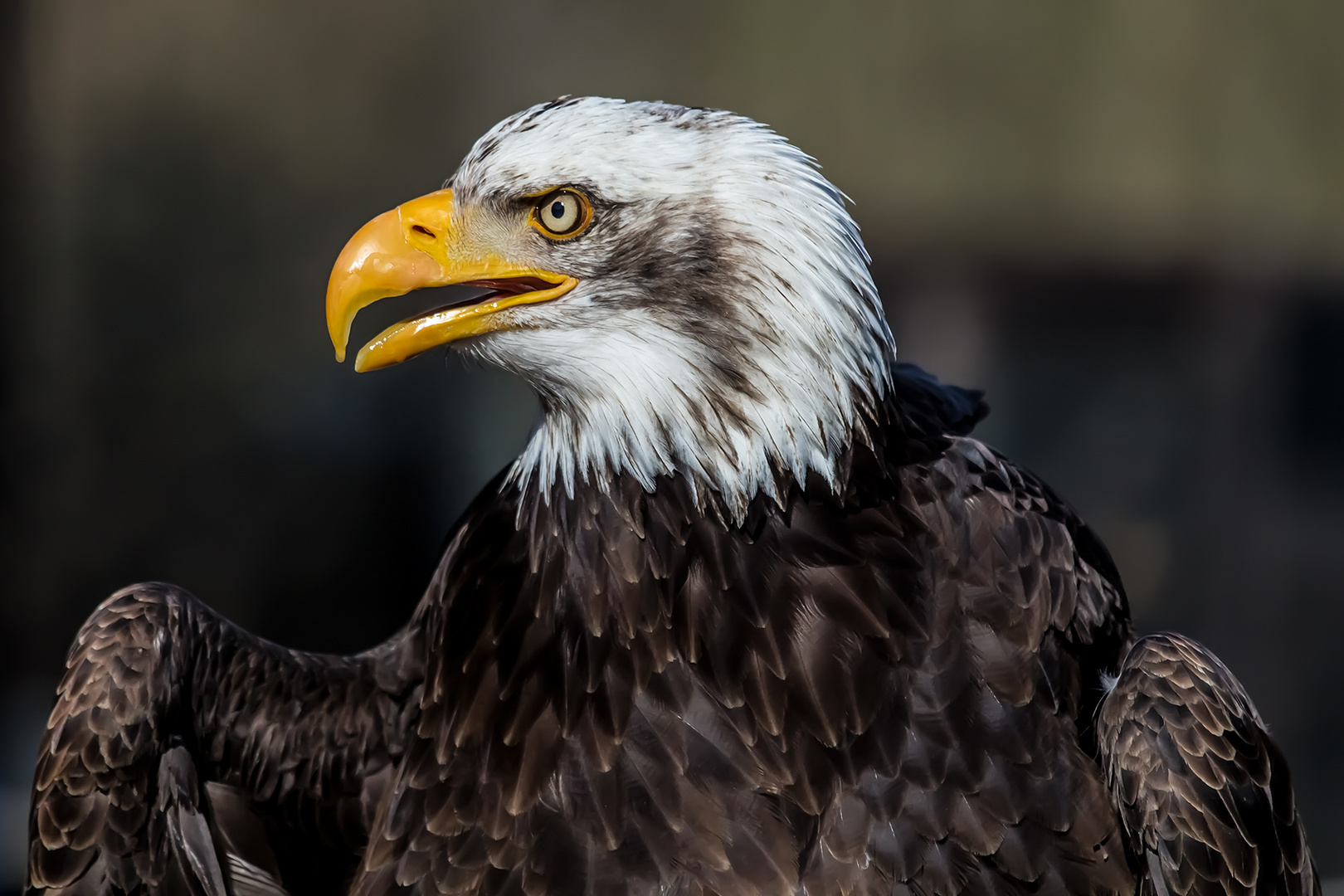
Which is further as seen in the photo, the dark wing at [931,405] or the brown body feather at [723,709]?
the dark wing at [931,405]

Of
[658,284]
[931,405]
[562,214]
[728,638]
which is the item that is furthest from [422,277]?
[931,405]

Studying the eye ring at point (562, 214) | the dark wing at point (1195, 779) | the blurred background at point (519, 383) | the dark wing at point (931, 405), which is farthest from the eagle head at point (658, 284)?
the blurred background at point (519, 383)

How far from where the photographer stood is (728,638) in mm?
1711

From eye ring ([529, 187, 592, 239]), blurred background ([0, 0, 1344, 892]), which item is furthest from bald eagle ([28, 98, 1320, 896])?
blurred background ([0, 0, 1344, 892])

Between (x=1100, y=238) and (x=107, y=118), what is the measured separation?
133 inches

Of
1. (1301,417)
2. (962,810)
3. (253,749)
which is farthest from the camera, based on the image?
(1301,417)

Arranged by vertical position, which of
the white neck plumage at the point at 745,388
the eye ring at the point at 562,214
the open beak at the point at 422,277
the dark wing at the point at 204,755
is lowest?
the dark wing at the point at 204,755

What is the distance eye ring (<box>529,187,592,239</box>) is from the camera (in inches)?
67.2

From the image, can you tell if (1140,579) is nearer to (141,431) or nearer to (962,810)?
(962,810)

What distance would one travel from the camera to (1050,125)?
4.30 meters

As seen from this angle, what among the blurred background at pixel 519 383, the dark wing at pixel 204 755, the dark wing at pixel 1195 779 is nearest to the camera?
the dark wing at pixel 1195 779

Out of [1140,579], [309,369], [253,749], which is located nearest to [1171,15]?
[1140,579]

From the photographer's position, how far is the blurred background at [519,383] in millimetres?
3783

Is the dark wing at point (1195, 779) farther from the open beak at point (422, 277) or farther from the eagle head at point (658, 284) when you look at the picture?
the open beak at point (422, 277)
